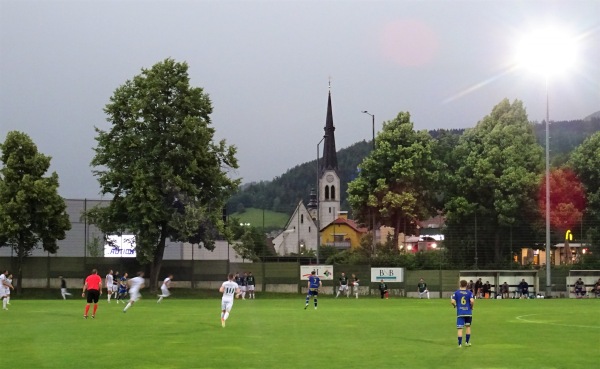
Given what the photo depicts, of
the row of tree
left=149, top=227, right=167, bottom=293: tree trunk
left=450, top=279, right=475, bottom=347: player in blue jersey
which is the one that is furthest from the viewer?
the row of tree

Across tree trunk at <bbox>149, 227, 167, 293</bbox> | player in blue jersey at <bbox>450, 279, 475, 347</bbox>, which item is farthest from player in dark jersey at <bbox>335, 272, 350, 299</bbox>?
player in blue jersey at <bbox>450, 279, 475, 347</bbox>

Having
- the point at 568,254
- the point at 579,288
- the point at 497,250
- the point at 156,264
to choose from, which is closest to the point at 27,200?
the point at 156,264

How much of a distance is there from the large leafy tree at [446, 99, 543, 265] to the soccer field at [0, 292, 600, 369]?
143ft

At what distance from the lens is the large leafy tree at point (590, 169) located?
9081cm

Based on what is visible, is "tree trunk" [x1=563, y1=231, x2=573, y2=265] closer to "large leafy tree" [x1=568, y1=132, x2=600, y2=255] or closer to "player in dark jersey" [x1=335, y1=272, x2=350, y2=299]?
"large leafy tree" [x1=568, y1=132, x2=600, y2=255]

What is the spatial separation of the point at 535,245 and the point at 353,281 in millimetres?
19354

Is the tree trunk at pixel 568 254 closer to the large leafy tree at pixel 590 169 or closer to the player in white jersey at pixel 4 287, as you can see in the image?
the large leafy tree at pixel 590 169

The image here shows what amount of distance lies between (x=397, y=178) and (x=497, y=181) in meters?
10.8

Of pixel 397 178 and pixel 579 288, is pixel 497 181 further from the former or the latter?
pixel 579 288

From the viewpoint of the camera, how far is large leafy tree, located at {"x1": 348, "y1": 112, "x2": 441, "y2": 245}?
96.4m

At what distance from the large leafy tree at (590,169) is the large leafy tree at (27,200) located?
161ft

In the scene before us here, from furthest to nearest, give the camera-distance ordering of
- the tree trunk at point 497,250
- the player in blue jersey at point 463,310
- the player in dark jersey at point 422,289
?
1. the tree trunk at point 497,250
2. the player in dark jersey at point 422,289
3. the player in blue jersey at point 463,310

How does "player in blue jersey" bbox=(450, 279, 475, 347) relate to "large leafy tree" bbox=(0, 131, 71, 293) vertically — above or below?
below

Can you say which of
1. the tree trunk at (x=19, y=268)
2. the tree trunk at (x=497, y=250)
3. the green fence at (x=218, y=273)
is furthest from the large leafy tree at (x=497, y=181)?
the tree trunk at (x=19, y=268)
